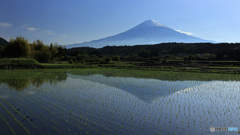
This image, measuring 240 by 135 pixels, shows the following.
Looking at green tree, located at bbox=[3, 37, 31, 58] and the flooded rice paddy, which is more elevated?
green tree, located at bbox=[3, 37, 31, 58]

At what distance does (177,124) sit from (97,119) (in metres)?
2.43

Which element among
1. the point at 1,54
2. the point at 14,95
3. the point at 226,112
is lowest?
the point at 226,112

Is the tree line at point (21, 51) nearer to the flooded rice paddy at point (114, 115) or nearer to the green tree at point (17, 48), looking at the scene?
the green tree at point (17, 48)

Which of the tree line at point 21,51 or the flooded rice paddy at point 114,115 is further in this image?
the tree line at point 21,51

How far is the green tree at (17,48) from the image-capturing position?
26766 millimetres

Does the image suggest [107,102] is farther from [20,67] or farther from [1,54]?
[1,54]

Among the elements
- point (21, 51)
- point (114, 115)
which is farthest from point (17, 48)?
point (114, 115)

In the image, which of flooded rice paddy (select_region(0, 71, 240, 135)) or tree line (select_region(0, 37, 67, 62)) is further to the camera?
tree line (select_region(0, 37, 67, 62))

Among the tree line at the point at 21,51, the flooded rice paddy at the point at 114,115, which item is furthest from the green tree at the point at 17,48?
the flooded rice paddy at the point at 114,115

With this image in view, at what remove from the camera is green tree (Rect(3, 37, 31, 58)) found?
26766 mm

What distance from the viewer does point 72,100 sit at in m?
7.62

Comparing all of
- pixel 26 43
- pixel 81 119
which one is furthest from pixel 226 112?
pixel 26 43

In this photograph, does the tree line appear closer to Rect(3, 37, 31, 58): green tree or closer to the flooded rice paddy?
Rect(3, 37, 31, 58): green tree

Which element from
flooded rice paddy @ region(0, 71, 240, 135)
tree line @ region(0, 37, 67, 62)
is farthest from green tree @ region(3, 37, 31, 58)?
flooded rice paddy @ region(0, 71, 240, 135)
